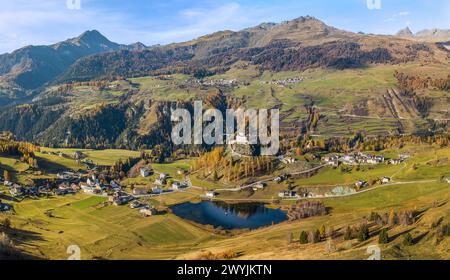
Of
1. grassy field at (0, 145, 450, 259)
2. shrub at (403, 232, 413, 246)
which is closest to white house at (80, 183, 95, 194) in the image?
grassy field at (0, 145, 450, 259)

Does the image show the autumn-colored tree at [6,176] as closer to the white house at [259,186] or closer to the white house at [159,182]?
the white house at [159,182]

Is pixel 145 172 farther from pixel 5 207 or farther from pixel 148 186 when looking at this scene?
pixel 5 207

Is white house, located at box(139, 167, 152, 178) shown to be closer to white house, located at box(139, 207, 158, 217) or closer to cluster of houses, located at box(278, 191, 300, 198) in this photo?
white house, located at box(139, 207, 158, 217)

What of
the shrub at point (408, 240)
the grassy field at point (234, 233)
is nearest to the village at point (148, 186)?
the grassy field at point (234, 233)

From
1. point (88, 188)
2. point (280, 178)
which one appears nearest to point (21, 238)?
point (88, 188)
